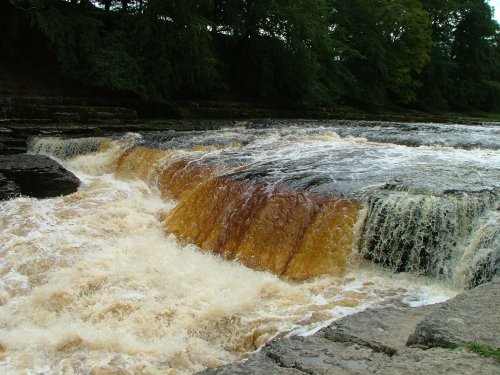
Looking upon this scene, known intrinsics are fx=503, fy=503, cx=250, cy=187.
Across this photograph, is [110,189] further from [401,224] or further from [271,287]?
[401,224]

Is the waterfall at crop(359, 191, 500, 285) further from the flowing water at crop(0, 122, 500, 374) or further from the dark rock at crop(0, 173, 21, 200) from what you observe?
the dark rock at crop(0, 173, 21, 200)

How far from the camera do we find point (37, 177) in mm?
8633

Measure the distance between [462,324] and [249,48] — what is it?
20.8m

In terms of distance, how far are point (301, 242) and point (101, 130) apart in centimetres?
915

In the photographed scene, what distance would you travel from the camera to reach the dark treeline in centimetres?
1709

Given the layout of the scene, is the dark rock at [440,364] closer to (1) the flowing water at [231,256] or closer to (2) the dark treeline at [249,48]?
(1) the flowing water at [231,256]

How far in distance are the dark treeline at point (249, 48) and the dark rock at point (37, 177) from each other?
25.0 ft

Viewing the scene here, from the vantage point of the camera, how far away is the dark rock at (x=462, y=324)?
95.2 inches

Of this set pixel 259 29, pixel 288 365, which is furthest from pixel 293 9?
pixel 288 365

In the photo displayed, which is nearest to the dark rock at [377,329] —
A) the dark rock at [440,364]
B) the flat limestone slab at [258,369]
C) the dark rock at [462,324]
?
the dark rock at [462,324]

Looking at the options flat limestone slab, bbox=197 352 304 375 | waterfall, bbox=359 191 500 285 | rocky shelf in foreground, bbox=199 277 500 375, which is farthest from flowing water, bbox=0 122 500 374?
flat limestone slab, bbox=197 352 304 375

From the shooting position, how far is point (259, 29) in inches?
861

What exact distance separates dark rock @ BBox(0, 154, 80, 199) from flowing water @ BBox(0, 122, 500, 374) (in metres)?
0.39

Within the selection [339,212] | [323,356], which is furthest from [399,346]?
[339,212]
